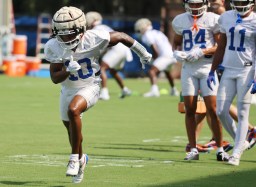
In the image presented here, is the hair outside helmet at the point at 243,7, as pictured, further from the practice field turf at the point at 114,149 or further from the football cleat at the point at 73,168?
the football cleat at the point at 73,168

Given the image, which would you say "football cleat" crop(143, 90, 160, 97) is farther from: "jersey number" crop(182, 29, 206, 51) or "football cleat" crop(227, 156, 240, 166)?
"football cleat" crop(227, 156, 240, 166)

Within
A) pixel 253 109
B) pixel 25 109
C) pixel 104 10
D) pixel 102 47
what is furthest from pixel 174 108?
pixel 104 10

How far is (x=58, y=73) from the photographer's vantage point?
1054 centimetres

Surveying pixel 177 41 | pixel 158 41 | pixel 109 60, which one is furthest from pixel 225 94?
pixel 158 41

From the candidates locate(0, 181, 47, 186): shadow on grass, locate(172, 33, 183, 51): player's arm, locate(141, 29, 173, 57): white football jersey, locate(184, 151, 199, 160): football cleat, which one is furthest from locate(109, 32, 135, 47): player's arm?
locate(141, 29, 173, 57): white football jersey

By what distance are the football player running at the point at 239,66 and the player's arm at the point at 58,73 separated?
2.41 m

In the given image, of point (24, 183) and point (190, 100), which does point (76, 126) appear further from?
point (190, 100)

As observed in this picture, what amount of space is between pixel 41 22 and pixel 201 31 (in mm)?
26951

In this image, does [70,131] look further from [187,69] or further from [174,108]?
[174,108]

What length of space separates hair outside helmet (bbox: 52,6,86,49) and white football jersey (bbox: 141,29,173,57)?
15.1m

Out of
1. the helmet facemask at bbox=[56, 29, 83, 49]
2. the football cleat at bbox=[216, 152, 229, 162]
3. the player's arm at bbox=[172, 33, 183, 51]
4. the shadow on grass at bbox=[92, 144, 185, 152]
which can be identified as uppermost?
the helmet facemask at bbox=[56, 29, 83, 49]

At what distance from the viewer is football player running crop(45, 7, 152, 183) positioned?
1034 centimetres

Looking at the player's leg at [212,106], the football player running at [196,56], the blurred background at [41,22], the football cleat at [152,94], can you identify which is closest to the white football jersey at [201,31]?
the football player running at [196,56]

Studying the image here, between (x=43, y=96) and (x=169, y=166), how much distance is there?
13.4m
